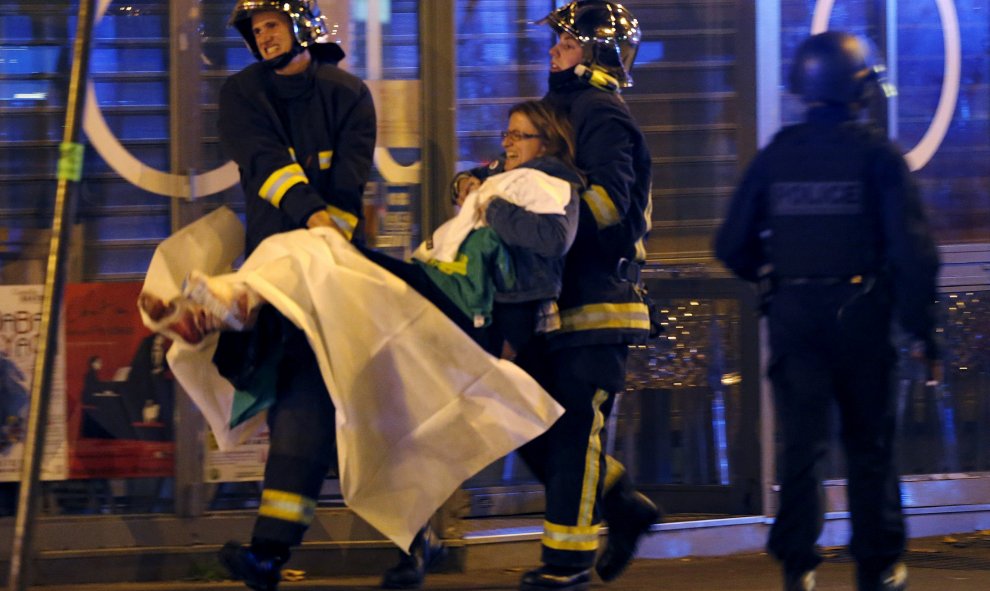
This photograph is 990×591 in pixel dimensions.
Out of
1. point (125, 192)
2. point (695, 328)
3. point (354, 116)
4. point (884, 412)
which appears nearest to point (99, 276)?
point (125, 192)

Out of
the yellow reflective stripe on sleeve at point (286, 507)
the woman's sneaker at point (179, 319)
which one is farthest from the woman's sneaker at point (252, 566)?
the woman's sneaker at point (179, 319)

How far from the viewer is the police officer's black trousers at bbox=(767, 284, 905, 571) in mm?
4887

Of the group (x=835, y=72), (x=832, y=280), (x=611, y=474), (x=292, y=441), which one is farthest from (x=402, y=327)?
(x=835, y=72)

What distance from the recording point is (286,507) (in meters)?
4.77

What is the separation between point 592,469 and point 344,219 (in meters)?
1.27

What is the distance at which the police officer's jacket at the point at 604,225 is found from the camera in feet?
17.0

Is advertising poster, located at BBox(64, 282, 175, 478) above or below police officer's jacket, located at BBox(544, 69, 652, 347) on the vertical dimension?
below

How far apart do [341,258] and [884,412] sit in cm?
190

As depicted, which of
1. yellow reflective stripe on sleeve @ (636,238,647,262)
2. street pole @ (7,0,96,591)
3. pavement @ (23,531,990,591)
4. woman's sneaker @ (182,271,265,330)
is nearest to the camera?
street pole @ (7,0,96,591)

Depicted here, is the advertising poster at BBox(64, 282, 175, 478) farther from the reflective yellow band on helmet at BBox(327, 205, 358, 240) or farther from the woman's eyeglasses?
the woman's eyeglasses

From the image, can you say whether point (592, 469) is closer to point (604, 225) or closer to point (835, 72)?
point (604, 225)

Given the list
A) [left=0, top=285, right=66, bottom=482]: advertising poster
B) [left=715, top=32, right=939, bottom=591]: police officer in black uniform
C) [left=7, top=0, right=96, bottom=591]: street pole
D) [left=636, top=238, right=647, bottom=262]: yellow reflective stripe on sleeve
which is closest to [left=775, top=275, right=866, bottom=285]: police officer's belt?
[left=715, top=32, right=939, bottom=591]: police officer in black uniform

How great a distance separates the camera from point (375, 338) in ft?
15.9

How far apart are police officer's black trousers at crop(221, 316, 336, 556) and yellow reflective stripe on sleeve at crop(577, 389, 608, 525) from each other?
93 cm
